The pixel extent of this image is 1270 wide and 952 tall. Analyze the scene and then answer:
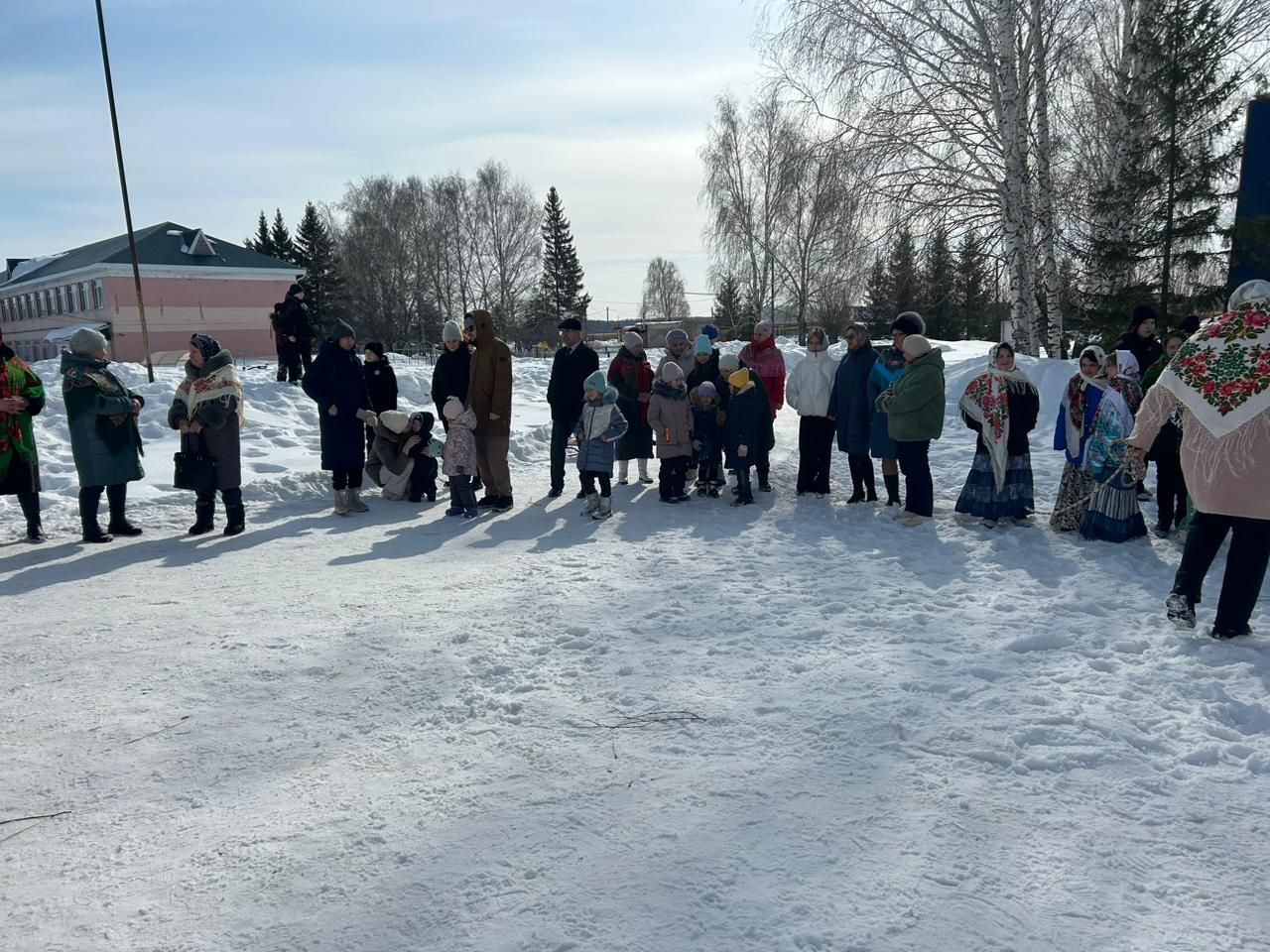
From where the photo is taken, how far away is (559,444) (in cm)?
886

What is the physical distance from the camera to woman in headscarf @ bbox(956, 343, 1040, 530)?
7.16m

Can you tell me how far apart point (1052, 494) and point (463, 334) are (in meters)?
6.34

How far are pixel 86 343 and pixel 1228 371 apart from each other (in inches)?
321

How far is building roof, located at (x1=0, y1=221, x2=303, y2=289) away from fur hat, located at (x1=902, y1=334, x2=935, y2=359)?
4489 cm

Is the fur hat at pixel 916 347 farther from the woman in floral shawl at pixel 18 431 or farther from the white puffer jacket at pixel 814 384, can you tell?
the woman in floral shawl at pixel 18 431

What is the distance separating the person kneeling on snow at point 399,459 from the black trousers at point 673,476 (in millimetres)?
2501

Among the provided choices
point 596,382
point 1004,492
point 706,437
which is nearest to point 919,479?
point 1004,492

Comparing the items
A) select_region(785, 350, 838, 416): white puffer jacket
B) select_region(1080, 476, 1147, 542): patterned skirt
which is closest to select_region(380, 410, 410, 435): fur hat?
select_region(785, 350, 838, 416): white puffer jacket

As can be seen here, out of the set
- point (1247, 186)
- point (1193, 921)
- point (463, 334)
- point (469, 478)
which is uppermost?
point (1247, 186)

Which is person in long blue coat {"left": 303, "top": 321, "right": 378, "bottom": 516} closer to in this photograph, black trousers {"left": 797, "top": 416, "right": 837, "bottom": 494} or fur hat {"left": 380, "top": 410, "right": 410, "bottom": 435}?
fur hat {"left": 380, "top": 410, "right": 410, "bottom": 435}

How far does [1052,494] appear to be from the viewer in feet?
28.0

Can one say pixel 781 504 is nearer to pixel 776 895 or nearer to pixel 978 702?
pixel 978 702

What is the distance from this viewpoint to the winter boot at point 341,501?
26.8 ft

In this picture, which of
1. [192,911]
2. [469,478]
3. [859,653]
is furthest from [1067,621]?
[469,478]
